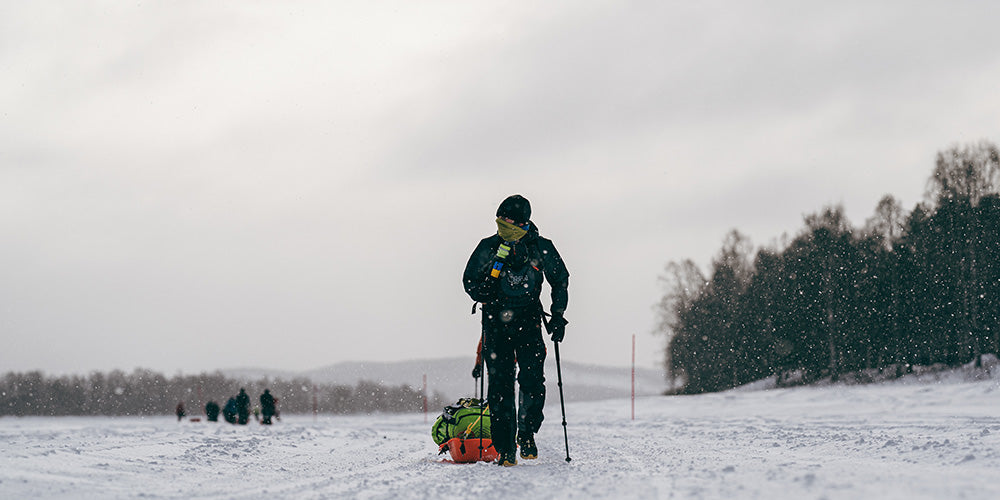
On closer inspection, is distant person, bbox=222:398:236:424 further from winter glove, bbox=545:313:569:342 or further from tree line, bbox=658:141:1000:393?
tree line, bbox=658:141:1000:393

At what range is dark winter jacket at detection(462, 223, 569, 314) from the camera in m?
6.75

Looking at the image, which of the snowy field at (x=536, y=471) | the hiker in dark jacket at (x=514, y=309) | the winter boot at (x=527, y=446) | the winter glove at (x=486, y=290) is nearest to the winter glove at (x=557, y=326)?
the hiker in dark jacket at (x=514, y=309)

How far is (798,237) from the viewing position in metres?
52.8

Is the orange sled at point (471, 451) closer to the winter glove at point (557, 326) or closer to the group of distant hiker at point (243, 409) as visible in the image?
the winter glove at point (557, 326)

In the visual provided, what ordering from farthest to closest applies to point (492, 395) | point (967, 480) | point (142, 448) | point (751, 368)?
point (751, 368)
point (142, 448)
point (492, 395)
point (967, 480)

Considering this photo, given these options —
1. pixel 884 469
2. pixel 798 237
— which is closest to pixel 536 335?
pixel 884 469

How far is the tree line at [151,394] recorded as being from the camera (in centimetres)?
9575

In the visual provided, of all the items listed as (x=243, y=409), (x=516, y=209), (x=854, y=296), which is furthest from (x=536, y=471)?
(x=854, y=296)

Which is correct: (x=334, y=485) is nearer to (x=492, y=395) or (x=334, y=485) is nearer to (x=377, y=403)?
(x=492, y=395)

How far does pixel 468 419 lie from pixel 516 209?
1.93m

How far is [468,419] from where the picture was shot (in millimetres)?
7465

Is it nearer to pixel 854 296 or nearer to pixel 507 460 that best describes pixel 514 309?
pixel 507 460

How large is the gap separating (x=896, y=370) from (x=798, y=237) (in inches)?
480

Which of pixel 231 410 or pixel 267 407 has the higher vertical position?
pixel 267 407
